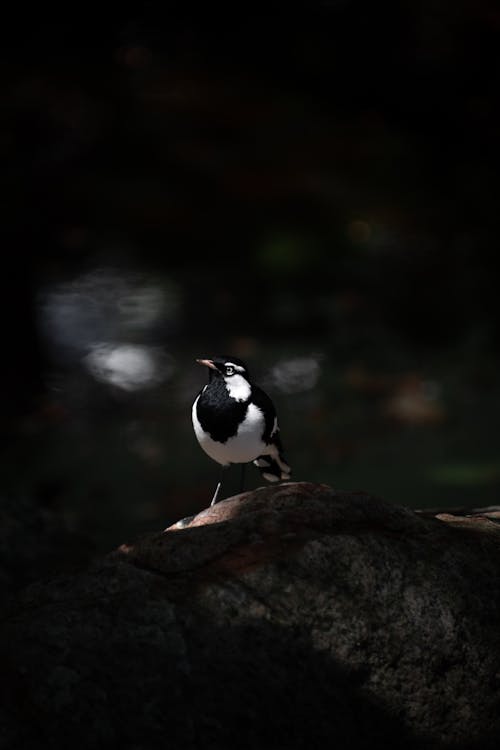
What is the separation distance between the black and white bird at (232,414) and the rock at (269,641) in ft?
1.60

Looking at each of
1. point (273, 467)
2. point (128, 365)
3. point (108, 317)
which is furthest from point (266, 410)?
point (108, 317)

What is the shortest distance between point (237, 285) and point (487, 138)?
3.49 meters

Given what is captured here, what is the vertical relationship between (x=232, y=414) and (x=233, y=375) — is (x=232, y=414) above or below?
below

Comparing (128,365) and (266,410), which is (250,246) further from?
(266,410)

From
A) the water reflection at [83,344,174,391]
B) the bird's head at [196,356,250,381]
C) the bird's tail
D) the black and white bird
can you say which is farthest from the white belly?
the water reflection at [83,344,174,391]

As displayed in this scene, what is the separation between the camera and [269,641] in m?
2.08

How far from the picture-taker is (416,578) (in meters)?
2.24

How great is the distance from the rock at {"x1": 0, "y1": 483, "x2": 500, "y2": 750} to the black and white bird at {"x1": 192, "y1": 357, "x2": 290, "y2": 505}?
49 cm

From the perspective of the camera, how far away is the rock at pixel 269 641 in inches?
76.3

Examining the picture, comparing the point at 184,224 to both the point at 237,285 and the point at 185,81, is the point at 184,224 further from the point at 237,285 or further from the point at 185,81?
the point at 185,81

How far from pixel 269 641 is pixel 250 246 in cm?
671

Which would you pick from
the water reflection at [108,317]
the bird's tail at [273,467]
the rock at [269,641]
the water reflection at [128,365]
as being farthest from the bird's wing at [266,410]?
the water reflection at [108,317]

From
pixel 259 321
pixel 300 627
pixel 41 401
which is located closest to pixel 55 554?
pixel 300 627

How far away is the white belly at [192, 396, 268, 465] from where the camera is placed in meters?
2.89
